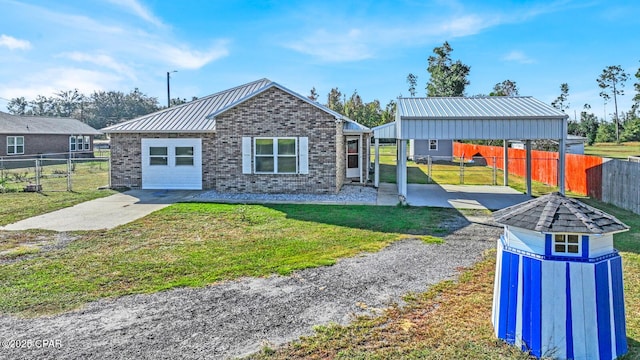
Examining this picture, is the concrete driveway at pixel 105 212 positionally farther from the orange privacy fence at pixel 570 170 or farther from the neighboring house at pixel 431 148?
the neighboring house at pixel 431 148

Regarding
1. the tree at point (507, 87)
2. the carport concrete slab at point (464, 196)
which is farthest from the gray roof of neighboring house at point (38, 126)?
the tree at point (507, 87)

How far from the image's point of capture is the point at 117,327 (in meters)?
4.89

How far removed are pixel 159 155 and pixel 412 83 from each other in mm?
55976

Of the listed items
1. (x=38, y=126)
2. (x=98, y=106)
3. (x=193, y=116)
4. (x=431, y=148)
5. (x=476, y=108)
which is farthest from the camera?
(x=98, y=106)

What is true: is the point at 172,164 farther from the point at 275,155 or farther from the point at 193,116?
the point at 275,155

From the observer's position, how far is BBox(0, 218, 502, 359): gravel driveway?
4.39m

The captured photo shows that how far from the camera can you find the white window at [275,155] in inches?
608

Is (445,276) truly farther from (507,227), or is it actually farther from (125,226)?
(125,226)

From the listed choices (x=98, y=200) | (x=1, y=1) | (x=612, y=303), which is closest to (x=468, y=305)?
(x=612, y=303)

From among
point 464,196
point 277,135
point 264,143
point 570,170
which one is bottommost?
point 464,196

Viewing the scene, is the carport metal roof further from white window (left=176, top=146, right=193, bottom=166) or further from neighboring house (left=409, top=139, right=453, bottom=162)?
neighboring house (left=409, top=139, right=453, bottom=162)

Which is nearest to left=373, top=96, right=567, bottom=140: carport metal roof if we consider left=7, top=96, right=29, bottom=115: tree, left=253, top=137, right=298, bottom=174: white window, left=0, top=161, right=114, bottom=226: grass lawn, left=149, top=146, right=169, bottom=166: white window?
left=253, top=137, right=298, bottom=174: white window

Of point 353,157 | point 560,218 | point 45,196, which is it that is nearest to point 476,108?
point 353,157

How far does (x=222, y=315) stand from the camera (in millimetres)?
5207
